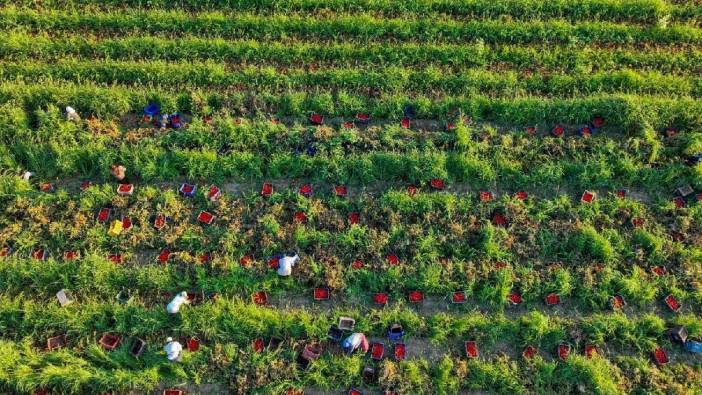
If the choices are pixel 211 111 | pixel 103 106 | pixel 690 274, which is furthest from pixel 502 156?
pixel 103 106

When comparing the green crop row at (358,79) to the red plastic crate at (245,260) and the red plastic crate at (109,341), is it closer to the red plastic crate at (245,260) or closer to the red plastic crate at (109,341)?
the red plastic crate at (245,260)

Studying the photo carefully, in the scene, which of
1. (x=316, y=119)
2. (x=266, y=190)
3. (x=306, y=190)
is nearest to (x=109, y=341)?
(x=266, y=190)

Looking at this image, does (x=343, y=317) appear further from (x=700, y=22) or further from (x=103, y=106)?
(x=700, y=22)

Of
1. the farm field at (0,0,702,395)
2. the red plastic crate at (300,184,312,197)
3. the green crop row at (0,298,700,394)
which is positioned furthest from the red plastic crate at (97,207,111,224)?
the red plastic crate at (300,184,312,197)

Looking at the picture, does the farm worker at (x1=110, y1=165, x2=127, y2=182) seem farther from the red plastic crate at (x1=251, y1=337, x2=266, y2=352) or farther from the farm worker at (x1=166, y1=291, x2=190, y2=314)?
the red plastic crate at (x1=251, y1=337, x2=266, y2=352)

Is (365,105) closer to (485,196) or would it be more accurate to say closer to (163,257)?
(485,196)

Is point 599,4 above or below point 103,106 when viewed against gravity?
above
